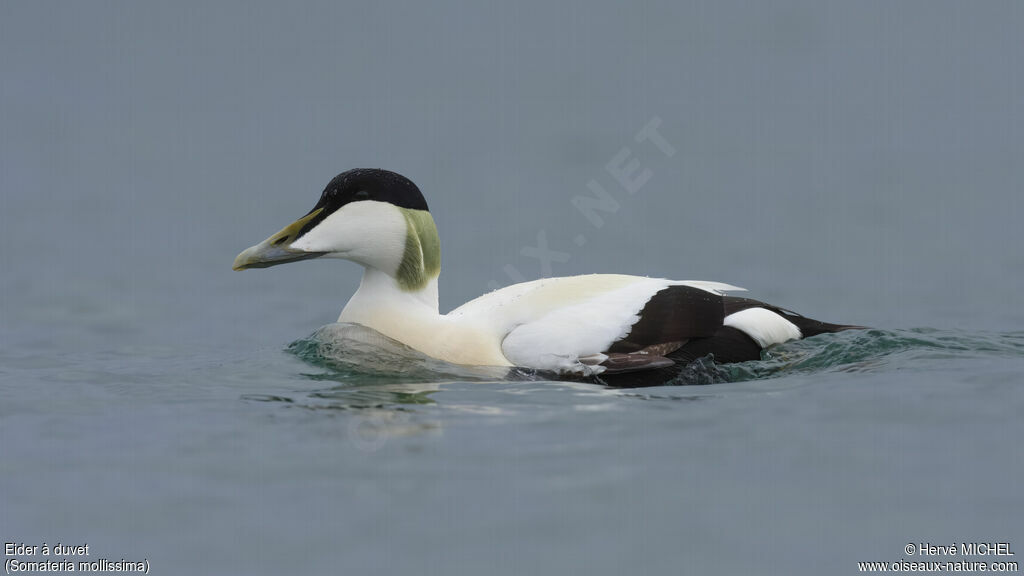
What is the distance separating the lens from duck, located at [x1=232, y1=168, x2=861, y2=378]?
23.6 feet

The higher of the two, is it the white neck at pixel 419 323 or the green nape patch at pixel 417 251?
the green nape patch at pixel 417 251

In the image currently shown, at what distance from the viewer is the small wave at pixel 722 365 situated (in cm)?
718

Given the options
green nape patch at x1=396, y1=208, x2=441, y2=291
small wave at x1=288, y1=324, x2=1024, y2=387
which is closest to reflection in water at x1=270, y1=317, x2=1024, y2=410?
small wave at x1=288, y1=324, x2=1024, y2=387

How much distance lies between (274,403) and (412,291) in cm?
121

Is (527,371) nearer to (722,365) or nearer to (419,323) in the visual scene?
(419,323)

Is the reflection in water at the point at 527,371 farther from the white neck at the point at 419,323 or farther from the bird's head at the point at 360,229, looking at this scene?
the bird's head at the point at 360,229

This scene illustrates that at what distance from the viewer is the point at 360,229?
734 centimetres

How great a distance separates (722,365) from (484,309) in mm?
1422

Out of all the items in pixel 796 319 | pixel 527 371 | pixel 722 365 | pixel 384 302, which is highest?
pixel 796 319

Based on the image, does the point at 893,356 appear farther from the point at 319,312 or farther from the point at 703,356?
the point at 319,312

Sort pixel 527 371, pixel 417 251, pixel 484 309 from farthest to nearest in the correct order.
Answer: pixel 484 309 → pixel 417 251 → pixel 527 371

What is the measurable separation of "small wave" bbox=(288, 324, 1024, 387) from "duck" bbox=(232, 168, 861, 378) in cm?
6

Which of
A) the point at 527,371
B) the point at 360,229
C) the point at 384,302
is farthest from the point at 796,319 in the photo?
the point at 360,229

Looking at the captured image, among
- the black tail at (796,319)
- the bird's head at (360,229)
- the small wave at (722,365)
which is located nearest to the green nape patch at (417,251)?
the bird's head at (360,229)
